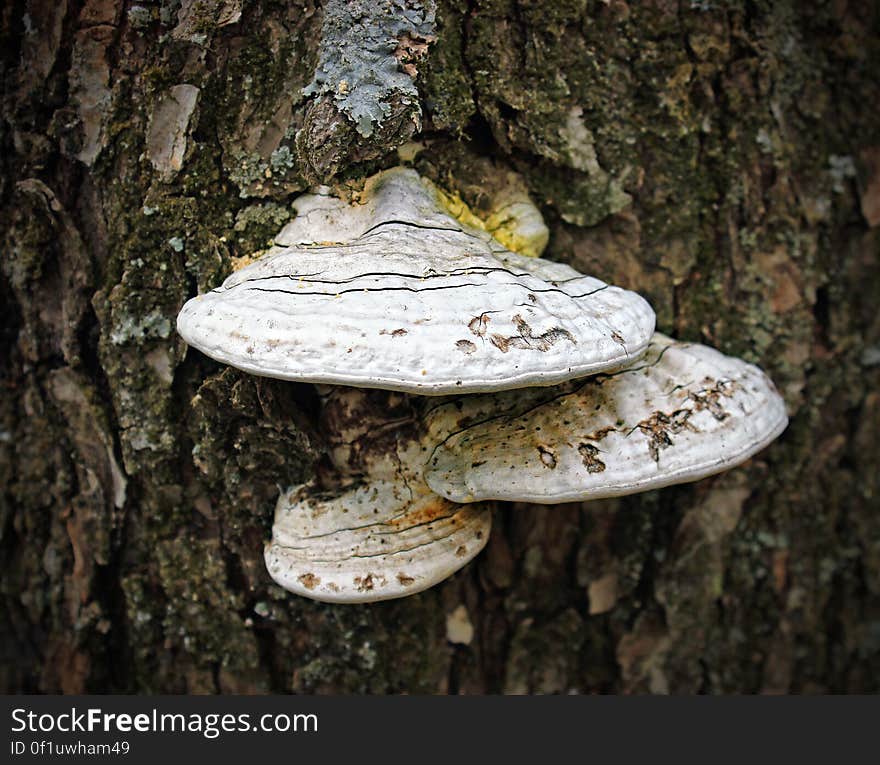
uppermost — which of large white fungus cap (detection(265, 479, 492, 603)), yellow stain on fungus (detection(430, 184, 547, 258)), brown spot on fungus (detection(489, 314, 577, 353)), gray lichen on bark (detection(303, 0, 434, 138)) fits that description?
gray lichen on bark (detection(303, 0, 434, 138))

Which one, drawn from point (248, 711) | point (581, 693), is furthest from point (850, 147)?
point (248, 711)

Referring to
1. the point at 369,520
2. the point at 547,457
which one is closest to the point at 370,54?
the point at 547,457

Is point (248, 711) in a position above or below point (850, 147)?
below

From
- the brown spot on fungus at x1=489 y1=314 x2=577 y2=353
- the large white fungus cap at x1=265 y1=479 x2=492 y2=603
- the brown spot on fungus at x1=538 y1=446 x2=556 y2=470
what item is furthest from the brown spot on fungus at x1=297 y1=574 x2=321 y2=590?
the brown spot on fungus at x1=489 y1=314 x2=577 y2=353

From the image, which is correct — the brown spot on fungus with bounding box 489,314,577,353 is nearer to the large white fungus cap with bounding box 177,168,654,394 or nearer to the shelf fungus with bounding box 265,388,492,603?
the large white fungus cap with bounding box 177,168,654,394

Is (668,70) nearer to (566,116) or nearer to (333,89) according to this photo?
(566,116)

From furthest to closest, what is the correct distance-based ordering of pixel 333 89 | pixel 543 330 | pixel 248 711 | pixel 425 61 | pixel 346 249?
pixel 248 711 → pixel 425 61 → pixel 333 89 → pixel 346 249 → pixel 543 330

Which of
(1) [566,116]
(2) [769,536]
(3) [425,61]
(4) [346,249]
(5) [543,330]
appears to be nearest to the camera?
(5) [543,330]
